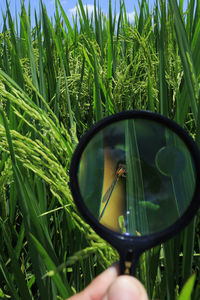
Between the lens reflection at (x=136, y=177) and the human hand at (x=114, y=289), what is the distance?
0.32ft

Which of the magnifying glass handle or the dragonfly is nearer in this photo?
the magnifying glass handle

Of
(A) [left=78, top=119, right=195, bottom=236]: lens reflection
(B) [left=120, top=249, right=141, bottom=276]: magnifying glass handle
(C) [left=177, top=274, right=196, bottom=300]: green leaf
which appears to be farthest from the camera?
(A) [left=78, top=119, right=195, bottom=236]: lens reflection

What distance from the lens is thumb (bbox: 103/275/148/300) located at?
0.46m

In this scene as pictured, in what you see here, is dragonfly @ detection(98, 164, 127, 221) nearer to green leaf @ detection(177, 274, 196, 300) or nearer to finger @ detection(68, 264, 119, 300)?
finger @ detection(68, 264, 119, 300)

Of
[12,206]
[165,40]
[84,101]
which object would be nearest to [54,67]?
[84,101]

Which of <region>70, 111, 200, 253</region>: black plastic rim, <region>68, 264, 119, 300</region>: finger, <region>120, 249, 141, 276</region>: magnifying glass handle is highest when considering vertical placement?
<region>70, 111, 200, 253</region>: black plastic rim

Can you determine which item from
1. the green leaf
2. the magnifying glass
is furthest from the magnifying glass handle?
the green leaf

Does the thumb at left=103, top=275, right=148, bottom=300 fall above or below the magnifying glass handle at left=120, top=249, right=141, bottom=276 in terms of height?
below

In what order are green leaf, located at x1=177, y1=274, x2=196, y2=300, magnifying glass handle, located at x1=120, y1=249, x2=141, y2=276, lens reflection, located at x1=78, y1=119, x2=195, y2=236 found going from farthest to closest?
lens reflection, located at x1=78, y1=119, x2=195, y2=236, magnifying glass handle, located at x1=120, y1=249, x2=141, y2=276, green leaf, located at x1=177, y1=274, x2=196, y2=300

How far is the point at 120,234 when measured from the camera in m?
0.58

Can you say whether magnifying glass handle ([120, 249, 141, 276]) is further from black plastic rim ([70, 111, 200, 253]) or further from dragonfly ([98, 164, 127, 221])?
dragonfly ([98, 164, 127, 221])

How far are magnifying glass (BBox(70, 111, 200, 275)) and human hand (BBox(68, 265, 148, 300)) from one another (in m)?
0.02

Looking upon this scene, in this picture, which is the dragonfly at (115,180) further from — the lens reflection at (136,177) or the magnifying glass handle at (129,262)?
the magnifying glass handle at (129,262)

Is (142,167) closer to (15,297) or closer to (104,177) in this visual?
(104,177)
